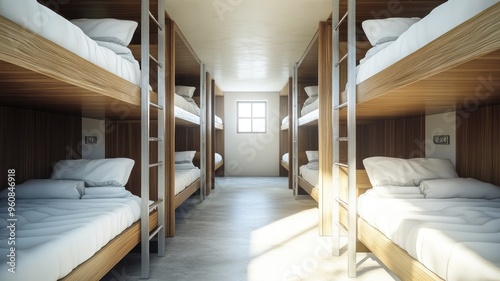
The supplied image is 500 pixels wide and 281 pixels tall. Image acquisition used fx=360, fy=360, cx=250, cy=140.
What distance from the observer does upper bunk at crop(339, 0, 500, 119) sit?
125 centimetres

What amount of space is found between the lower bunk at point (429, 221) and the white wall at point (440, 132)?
0.38 m

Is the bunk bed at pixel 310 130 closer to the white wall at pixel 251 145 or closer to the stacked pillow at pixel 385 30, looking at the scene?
the stacked pillow at pixel 385 30

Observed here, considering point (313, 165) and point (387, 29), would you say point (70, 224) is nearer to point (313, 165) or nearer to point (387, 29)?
point (387, 29)

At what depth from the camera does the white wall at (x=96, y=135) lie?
11.8 ft

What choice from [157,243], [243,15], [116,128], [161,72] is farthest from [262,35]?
[157,243]

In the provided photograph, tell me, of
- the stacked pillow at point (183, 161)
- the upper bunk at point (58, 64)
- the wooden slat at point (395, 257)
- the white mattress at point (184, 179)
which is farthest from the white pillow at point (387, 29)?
the stacked pillow at point (183, 161)

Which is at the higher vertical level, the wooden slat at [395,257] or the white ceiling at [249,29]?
the white ceiling at [249,29]

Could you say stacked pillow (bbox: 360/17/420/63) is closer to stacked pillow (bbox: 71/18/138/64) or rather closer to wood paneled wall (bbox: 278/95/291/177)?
stacked pillow (bbox: 71/18/138/64)

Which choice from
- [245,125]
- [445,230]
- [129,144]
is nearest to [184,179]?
[129,144]

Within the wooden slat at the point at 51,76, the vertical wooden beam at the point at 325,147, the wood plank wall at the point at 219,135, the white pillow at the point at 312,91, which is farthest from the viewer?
the wood plank wall at the point at 219,135

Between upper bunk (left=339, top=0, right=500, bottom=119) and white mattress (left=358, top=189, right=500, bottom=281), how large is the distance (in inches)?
27.0

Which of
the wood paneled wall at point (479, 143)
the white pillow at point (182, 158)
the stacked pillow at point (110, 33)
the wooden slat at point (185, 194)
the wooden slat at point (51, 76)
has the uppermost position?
the stacked pillow at point (110, 33)

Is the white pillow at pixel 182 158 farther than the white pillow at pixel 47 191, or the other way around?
the white pillow at pixel 182 158

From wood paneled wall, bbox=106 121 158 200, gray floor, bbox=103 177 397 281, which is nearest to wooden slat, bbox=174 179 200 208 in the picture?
gray floor, bbox=103 177 397 281
